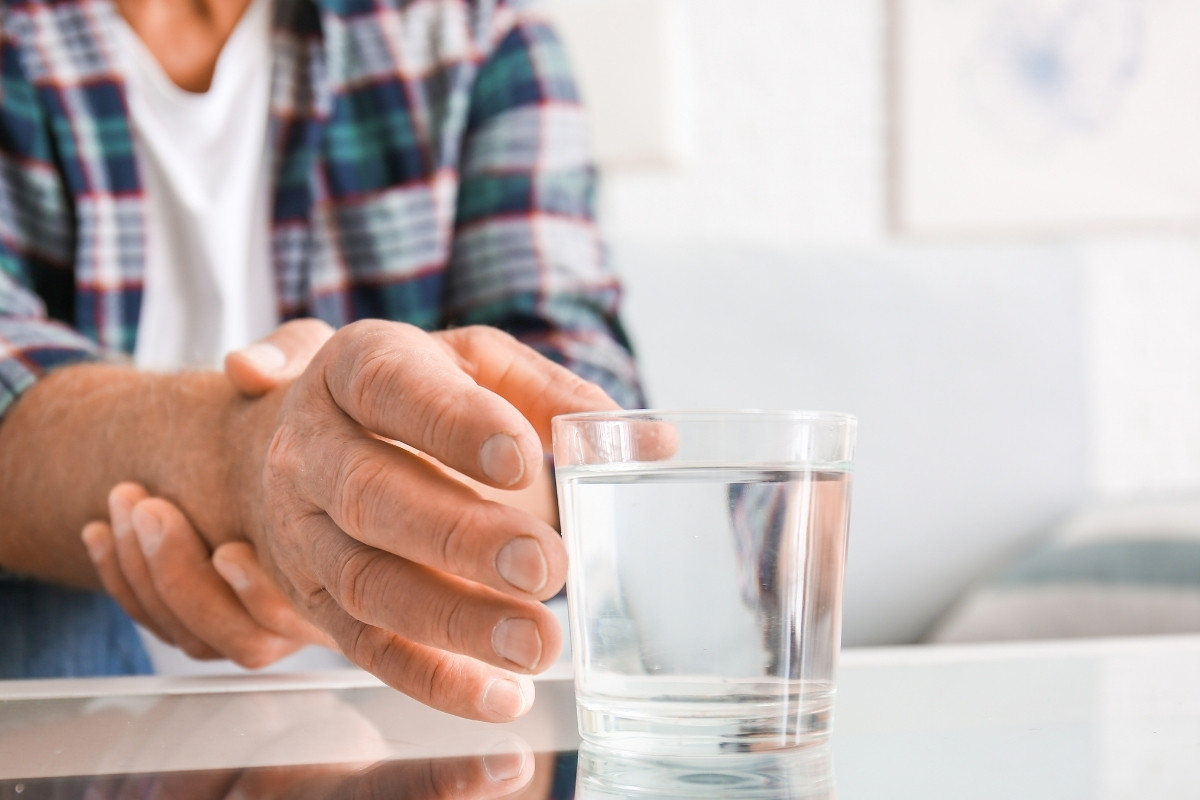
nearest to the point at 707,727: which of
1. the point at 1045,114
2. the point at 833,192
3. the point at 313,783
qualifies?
the point at 313,783

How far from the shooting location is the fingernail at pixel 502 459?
306 mm

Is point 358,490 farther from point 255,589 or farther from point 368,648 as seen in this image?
point 255,589

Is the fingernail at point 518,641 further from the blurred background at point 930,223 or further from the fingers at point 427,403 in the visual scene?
the blurred background at point 930,223

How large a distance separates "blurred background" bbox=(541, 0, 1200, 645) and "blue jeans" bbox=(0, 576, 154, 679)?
86cm

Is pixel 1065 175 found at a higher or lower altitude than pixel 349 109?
lower

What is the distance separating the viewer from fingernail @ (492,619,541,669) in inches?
12.3

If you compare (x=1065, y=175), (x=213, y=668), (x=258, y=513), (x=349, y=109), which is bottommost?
(x=213, y=668)

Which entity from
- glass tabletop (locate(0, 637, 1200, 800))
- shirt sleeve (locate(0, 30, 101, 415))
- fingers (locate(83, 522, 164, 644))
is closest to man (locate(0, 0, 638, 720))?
shirt sleeve (locate(0, 30, 101, 415))

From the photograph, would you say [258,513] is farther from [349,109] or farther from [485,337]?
[349,109]

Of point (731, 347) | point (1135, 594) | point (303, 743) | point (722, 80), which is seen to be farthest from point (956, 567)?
point (303, 743)

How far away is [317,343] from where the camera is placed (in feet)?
1.85

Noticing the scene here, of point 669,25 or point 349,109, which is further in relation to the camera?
Result: point 669,25

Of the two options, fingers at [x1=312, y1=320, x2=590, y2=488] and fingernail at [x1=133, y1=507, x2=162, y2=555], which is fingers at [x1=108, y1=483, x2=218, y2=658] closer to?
fingernail at [x1=133, y1=507, x2=162, y2=555]

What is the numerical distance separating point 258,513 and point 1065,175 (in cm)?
197
